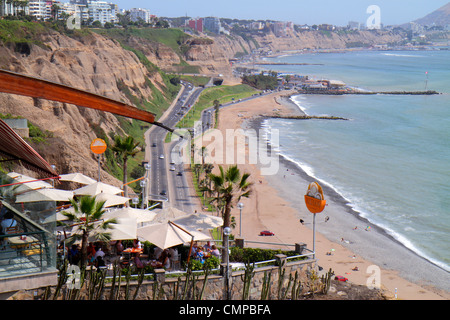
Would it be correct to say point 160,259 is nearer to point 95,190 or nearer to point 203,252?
point 203,252

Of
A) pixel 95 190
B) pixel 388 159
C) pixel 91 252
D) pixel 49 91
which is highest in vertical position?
pixel 49 91

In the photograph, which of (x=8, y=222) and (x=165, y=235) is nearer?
(x=8, y=222)

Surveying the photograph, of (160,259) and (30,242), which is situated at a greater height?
(30,242)

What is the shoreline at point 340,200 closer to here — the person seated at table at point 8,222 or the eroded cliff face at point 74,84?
the eroded cliff face at point 74,84

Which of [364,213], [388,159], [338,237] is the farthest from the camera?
[388,159]

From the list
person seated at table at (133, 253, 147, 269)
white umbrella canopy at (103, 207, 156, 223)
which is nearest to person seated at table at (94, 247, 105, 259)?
person seated at table at (133, 253, 147, 269)

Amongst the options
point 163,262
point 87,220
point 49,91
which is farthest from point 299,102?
point 49,91
